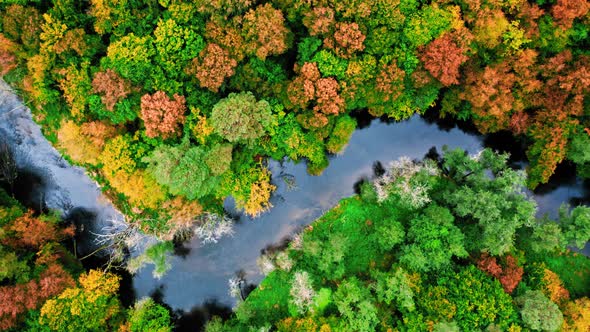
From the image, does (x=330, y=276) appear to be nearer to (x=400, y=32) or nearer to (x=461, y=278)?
(x=461, y=278)

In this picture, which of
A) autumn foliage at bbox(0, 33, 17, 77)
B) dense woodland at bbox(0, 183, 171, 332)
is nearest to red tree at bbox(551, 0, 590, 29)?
dense woodland at bbox(0, 183, 171, 332)

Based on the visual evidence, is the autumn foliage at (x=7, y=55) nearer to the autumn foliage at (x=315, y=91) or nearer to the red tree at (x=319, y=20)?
the autumn foliage at (x=315, y=91)

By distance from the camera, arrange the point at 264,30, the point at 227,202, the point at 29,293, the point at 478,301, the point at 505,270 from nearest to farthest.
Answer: the point at 264,30
the point at 29,293
the point at 478,301
the point at 505,270
the point at 227,202

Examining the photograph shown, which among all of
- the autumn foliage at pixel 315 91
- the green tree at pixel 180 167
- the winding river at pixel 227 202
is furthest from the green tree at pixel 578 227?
the green tree at pixel 180 167

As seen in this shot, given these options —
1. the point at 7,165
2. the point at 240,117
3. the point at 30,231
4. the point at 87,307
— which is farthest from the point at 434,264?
the point at 7,165

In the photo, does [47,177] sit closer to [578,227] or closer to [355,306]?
[355,306]

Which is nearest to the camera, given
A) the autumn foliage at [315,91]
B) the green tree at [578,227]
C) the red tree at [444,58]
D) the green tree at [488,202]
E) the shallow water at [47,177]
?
the red tree at [444,58]

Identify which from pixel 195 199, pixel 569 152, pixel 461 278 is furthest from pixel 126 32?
pixel 569 152
